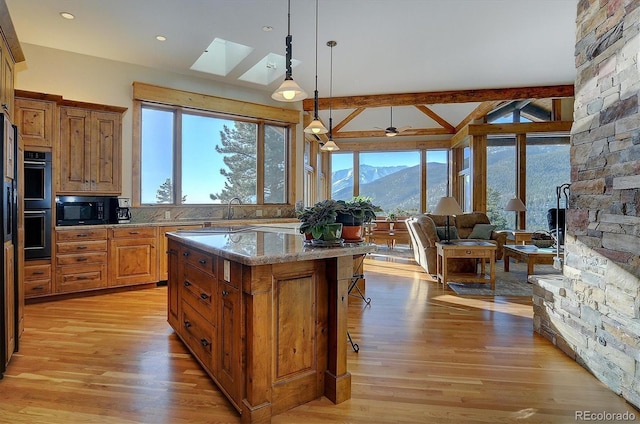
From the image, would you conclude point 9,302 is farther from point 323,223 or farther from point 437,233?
point 437,233

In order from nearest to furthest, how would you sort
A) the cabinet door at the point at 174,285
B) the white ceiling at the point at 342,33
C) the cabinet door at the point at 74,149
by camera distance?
the cabinet door at the point at 174,285
the white ceiling at the point at 342,33
the cabinet door at the point at 74,149

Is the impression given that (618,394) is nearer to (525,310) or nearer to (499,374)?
(499,374)

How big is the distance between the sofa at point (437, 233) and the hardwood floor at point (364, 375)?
5.93ft

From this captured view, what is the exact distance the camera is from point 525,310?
3672 mm

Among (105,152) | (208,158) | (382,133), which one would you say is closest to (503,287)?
(208,158)

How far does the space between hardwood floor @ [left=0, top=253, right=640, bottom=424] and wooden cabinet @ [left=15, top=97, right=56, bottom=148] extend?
1.93 metres

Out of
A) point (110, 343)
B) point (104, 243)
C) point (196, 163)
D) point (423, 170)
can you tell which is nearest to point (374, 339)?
point (110, 343)

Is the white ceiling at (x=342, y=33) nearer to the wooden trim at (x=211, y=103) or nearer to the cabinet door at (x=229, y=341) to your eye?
the wooden trim at (x=211, y=103)

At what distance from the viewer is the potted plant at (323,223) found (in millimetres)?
1968

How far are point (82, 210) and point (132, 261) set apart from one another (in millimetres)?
914

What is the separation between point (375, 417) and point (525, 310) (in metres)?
2.65

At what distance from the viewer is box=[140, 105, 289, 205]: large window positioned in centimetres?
532

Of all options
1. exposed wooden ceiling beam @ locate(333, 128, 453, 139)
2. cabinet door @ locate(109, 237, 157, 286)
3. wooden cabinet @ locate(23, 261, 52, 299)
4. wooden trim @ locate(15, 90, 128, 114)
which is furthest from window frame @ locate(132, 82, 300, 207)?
A: exposed wooden ceiling beam @ locate(333, 128, 453, 139)

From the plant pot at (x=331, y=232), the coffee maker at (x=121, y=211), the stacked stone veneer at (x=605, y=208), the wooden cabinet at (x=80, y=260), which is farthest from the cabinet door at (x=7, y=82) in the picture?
the stacked stone veneer at (x=605, y=208)
